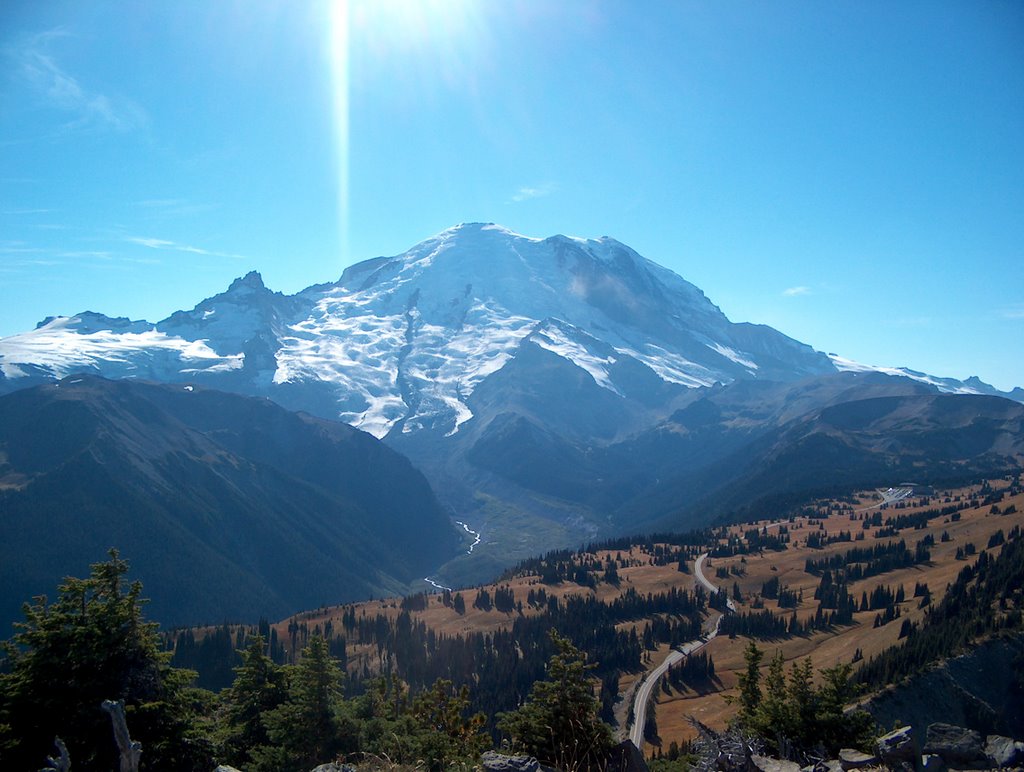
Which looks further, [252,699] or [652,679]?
[652,679]

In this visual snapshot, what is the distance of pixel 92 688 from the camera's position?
2103cm

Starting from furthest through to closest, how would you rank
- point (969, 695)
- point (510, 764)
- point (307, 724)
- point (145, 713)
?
point (969, 695), point (307, 724), point (145, 713), point (510, 764)

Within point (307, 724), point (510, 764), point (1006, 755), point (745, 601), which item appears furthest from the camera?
point (745, 601)

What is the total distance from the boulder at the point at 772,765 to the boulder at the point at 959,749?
119 inches

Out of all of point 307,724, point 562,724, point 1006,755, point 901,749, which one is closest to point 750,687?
point 562,724

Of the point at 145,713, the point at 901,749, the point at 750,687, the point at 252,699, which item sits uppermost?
the point at 901,749

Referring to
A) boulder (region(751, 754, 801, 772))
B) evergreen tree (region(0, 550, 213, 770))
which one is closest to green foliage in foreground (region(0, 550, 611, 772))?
evergreen tree (region(0, 550, 213, 770))

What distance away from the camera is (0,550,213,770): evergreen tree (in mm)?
20125

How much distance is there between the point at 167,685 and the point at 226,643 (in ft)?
428

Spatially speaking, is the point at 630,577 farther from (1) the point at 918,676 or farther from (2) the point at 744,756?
(2) the point at 744,756

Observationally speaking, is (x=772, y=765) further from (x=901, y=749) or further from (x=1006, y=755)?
(x=1006, y=755)

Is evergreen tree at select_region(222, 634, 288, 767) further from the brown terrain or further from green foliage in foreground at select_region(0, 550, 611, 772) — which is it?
the brown terrain

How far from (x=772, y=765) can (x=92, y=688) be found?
1928 cm

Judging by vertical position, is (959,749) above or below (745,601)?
above
